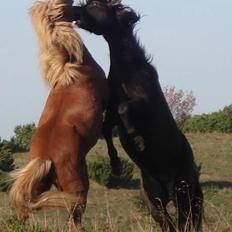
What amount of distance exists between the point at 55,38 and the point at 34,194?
1.32 metres

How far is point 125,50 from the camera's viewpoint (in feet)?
21.7

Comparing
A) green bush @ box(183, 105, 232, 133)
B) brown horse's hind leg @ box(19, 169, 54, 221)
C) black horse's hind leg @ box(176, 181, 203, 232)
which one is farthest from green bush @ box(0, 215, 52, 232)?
green bush @ box(183, 105, 232, 133)

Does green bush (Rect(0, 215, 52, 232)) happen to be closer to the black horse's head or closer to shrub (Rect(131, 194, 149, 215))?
the black horse's head

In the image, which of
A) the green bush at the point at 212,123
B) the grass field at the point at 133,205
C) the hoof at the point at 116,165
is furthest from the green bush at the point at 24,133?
the hoof at the point at 116,165

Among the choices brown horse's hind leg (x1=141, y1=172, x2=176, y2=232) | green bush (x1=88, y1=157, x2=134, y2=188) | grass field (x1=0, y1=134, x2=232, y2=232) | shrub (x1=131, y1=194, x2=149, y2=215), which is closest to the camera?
grass field (x1=0, y1=134, x2=232, y2=232)

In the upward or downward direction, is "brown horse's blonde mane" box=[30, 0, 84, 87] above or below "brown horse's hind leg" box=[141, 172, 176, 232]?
above

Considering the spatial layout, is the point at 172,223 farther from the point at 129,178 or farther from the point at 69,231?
the point at 129,178

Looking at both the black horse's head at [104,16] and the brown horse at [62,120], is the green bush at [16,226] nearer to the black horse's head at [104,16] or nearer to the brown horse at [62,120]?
the brown horse at [62,120]

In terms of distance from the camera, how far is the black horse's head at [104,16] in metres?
6.51

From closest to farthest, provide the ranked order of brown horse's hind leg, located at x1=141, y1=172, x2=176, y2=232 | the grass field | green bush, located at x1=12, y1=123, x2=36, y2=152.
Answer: the grass field → brown horse's hind leg, located at x1=141, y1=172, x2=176, y2=232 → green bush, located at x1=12, y1=123, x2=36, y2=152

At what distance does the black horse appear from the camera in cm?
648

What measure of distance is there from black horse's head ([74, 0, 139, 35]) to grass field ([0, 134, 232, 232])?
163 cm

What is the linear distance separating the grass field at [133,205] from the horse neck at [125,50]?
52.3 inches

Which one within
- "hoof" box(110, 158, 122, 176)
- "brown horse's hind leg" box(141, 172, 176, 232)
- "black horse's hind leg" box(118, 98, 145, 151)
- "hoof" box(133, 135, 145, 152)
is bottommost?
"brown horse's hind leg" box(141, 172, 176, 232)
